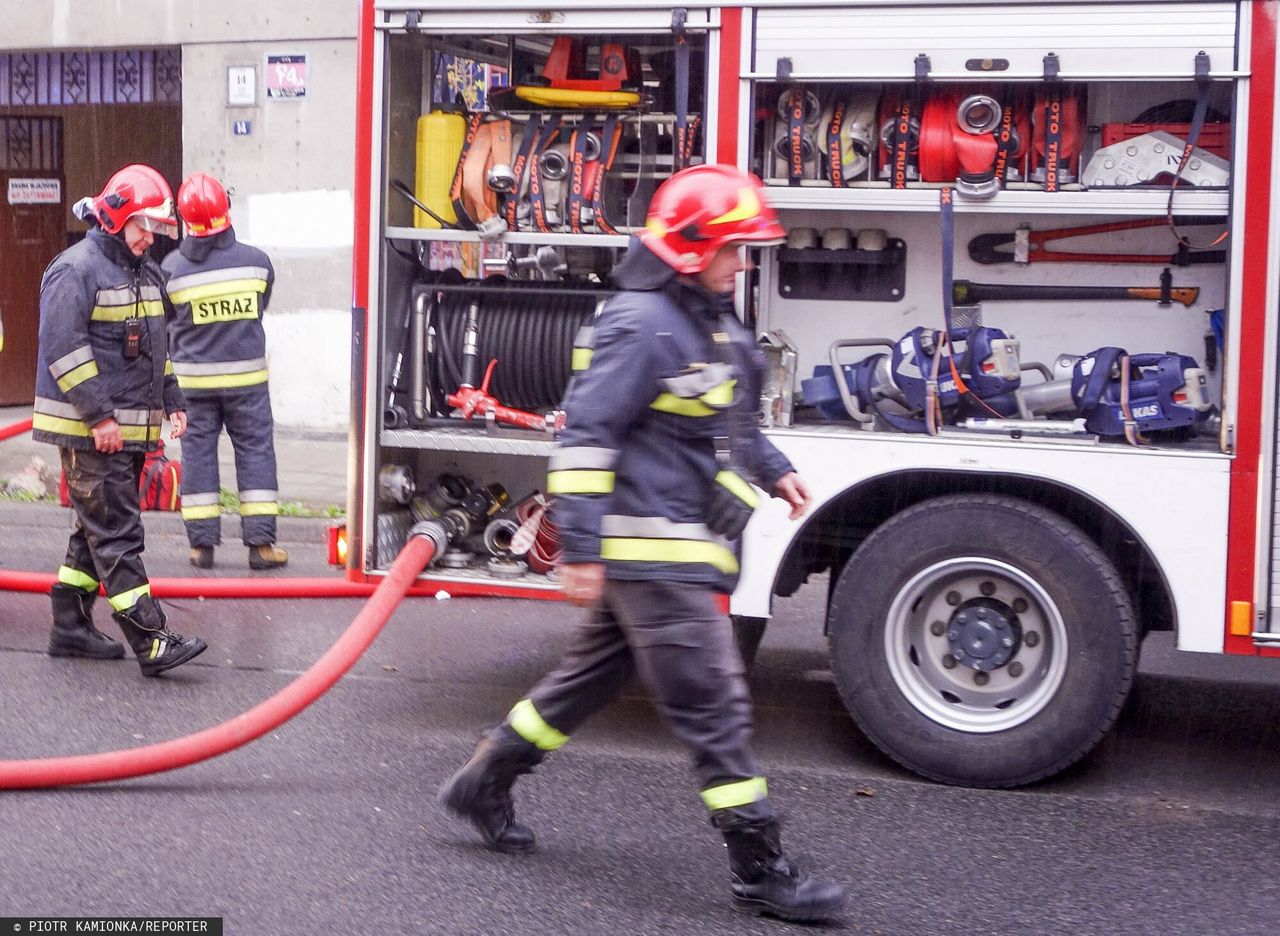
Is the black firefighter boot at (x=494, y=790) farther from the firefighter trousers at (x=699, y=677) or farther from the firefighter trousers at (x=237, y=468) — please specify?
the firefighter trousers at (x=237, y=468)

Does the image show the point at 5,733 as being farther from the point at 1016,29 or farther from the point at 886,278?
the point at 1016,29

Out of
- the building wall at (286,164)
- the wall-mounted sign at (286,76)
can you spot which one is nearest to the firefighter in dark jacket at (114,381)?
the building wall at (286,164)

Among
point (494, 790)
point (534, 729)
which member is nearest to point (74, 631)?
point (494, 790)

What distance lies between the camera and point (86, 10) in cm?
1265

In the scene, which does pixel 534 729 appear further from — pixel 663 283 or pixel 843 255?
pixel 843 255

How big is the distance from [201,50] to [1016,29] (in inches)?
356

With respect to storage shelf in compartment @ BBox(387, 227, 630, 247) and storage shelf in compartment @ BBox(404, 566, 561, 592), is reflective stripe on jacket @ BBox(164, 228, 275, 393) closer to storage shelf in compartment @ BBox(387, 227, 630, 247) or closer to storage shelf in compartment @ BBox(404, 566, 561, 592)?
storage shelf in compartment @ BBox(387, 227, 630, 247)

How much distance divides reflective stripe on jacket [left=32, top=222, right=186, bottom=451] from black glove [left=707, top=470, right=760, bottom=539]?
3.02 m

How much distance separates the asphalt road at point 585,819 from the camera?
4012 mm

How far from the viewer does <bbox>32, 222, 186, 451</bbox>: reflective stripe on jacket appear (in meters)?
6.02

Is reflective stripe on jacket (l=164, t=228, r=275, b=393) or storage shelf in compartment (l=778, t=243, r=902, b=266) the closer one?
storage shelf in compartment (l=778, t=243, r=902, b=266)

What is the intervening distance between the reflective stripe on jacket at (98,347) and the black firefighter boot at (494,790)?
8.36ft

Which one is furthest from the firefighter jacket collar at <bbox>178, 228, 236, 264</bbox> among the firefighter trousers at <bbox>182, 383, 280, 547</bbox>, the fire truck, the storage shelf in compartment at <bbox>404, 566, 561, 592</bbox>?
the storage shelf in compartment at <bbox>404, 566, 561, 592</bbox>

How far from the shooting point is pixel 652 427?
396 centimetres
